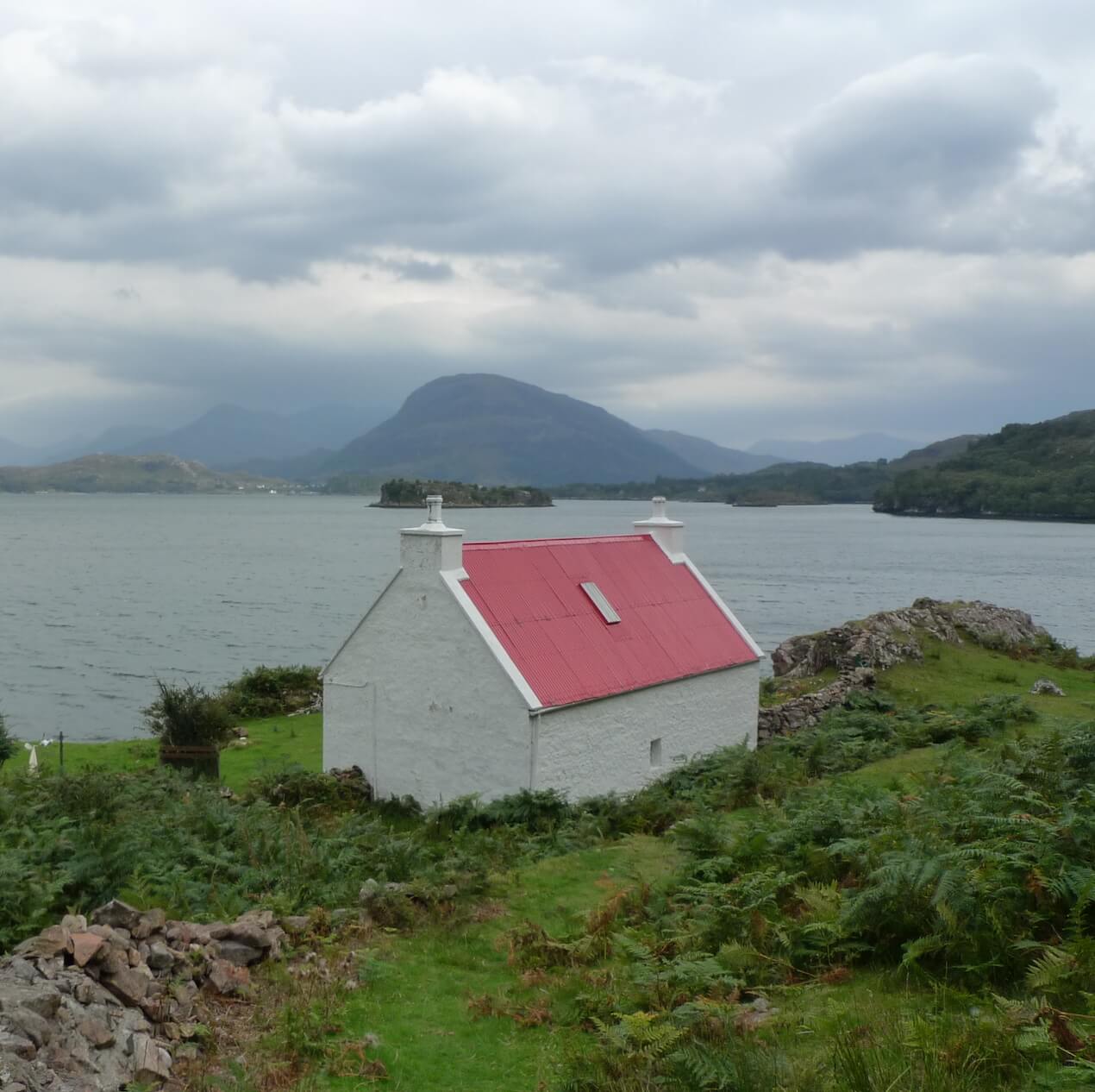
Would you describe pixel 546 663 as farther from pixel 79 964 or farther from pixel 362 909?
pixel 79 964

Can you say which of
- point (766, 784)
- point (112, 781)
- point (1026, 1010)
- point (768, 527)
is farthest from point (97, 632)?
point (768, 527)

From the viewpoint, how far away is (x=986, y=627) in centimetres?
3941

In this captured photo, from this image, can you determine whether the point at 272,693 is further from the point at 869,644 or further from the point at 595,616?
the point at 869,644

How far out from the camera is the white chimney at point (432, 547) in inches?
802

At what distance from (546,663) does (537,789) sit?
102 inches

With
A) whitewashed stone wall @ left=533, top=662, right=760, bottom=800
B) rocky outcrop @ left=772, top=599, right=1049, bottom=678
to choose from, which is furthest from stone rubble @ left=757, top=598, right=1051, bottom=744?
whitewashed stone wall @ left=533, top=662, right=760, bottom=800

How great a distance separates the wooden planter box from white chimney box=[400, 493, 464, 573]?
325 inches

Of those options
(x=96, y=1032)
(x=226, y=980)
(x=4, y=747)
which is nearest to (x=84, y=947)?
(x=96, y=1032)

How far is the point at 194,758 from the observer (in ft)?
81.0

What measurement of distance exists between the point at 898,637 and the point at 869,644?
1.86 m

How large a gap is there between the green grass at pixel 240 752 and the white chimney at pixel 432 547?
771 centimetres

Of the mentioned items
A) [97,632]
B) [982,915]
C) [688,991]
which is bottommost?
[97,632]

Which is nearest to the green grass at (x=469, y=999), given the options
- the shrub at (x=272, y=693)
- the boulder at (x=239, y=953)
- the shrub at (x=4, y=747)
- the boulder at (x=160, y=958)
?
the boulder at (x=239, y=953)

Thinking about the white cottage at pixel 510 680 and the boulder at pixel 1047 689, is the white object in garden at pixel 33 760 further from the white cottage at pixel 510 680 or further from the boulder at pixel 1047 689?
the boulder at pixel 1047 689
